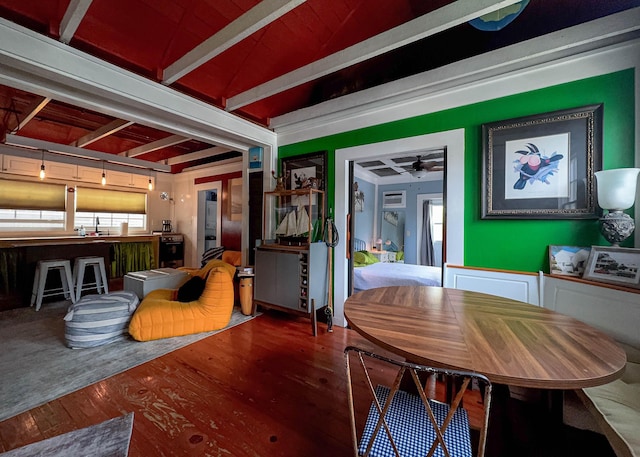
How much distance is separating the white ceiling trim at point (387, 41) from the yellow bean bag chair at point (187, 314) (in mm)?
2136

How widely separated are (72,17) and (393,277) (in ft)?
12.5

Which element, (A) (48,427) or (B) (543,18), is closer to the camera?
(A) (48,427)

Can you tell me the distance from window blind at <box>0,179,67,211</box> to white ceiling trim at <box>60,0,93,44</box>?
4142mm

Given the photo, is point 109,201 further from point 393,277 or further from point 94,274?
point 393,277

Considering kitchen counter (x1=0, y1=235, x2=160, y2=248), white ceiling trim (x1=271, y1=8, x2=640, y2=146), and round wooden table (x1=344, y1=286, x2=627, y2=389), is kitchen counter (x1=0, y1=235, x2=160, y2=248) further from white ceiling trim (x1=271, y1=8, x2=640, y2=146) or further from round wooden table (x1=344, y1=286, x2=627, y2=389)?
round wooden table (x1=344, y1=286, x2=627, y2=389)

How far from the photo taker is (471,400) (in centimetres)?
177

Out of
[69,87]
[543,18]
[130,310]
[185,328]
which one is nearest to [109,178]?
[69,87]

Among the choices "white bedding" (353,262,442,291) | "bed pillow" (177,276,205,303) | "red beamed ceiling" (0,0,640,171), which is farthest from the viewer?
"white bedding" (353,262,442,291)

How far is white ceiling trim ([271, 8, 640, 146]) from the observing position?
1.75 meters

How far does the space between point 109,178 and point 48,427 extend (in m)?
5.22

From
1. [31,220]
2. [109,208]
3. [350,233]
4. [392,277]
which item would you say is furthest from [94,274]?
[392,277]

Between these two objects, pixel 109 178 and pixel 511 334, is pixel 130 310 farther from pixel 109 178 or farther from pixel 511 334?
pixel 109 178

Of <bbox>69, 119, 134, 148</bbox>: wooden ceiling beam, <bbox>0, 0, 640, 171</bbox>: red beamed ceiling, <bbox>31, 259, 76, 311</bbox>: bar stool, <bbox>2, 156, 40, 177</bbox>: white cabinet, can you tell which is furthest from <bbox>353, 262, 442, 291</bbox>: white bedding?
<bbox>2, 156, 40, 177</bbox>: white cabinet

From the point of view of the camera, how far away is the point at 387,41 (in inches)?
75.4
